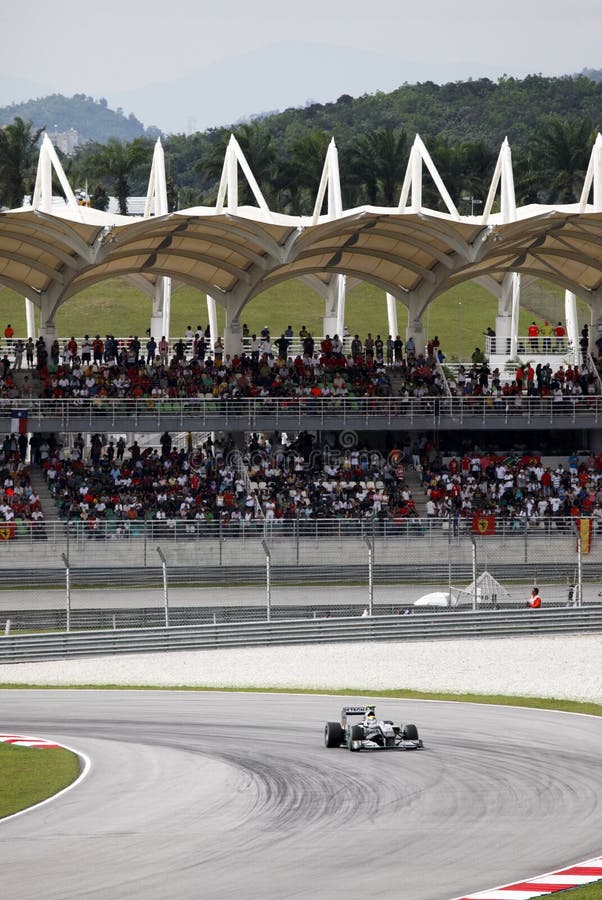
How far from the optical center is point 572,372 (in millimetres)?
47750

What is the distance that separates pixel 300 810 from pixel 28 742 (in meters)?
6.32

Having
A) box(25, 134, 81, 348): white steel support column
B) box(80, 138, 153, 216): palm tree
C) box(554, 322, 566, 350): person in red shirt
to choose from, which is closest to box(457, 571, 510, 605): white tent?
box(25, 134, 81, 348): white steel support column

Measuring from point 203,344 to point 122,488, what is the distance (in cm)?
777

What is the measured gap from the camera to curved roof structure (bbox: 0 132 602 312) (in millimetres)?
42312

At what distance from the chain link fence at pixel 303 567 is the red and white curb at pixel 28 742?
12224 millimetres

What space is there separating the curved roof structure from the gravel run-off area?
15.8 meters

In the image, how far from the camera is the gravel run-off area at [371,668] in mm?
26266

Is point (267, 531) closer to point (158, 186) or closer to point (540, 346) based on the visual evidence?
point (158, 186)

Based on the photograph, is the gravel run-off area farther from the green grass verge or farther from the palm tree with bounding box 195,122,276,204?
the palm tree with bounding box 195,122,276,204

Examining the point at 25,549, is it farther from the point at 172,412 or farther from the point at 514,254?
the point at 514,254

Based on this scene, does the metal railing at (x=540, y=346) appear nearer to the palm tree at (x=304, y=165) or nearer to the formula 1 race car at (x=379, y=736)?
the palm tree at (x=304, y=165)

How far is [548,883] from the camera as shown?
1191 cm

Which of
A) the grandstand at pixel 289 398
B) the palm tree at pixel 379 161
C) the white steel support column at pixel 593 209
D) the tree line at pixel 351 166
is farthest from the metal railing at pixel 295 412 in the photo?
the palm tree at pixel 379 161

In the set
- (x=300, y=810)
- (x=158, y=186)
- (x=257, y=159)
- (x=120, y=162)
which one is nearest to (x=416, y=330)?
(x=158, y=186)
